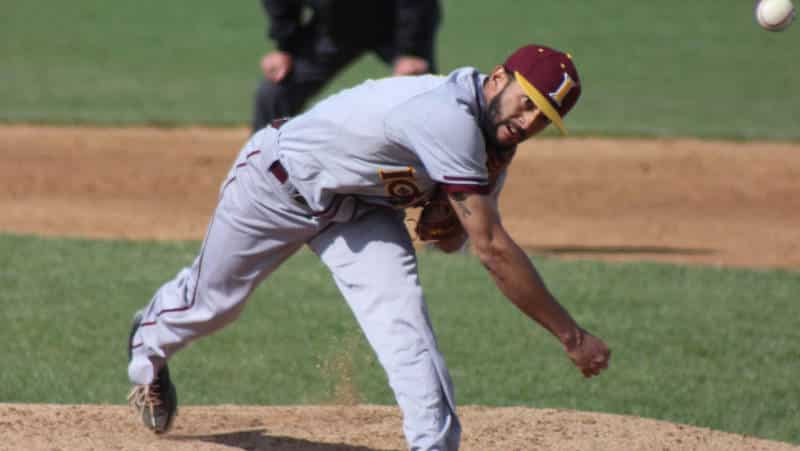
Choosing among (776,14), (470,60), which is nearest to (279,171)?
(776,14)

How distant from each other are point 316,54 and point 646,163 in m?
4.56

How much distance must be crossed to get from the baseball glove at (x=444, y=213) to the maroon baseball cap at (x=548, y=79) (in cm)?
33

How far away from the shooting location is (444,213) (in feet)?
15.9

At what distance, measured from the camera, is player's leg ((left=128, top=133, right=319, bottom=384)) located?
16.2 feet

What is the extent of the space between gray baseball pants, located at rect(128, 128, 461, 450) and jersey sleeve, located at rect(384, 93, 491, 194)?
1.74ft

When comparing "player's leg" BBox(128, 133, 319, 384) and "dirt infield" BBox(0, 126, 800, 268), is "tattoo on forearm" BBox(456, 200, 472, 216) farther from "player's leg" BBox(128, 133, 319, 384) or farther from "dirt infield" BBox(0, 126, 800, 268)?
"dirt infield" BBox(0, 126, 800, 268)

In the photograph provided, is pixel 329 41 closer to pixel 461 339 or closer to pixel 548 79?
pixel 461 339

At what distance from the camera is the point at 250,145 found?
516 cm

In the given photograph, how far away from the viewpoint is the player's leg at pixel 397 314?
4.54 metres

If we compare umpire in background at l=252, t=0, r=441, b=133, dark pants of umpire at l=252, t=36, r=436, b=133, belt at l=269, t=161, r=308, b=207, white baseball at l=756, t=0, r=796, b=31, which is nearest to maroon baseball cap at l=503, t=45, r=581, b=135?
belt at l=269, t=161, r=308, b=207

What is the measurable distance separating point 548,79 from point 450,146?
381 millimetres

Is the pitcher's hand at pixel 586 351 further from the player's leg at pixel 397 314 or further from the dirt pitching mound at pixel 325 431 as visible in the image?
the dirt pitching mound at pixel 325 431

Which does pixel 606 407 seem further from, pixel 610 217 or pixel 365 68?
pixel 365 68

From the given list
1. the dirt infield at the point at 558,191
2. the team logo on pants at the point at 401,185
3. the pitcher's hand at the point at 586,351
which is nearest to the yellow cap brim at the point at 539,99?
the team logo on pants at the point at 401,185
